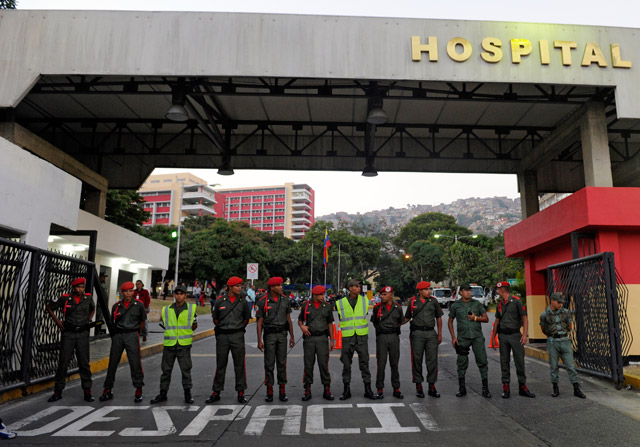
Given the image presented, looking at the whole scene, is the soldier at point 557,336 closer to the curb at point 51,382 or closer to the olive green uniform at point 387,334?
the olive green uniform at point 387,334

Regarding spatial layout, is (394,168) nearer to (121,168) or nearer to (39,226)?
(121,168)

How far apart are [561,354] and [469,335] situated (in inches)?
63.2

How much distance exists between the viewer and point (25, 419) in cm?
644

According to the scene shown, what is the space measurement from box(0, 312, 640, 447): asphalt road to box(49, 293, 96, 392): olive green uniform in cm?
41

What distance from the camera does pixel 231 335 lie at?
7637 mm

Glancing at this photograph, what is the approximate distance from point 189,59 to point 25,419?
7914 mm

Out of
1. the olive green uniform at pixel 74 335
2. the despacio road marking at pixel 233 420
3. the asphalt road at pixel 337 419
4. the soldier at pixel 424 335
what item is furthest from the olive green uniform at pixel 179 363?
the soldier at pixel 424 335

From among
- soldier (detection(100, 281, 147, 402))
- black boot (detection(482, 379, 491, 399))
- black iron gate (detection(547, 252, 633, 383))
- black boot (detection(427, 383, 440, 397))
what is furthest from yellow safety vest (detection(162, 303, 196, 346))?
black iron gate (detection(547, 252, 633, 383))

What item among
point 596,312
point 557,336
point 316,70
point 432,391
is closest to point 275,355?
point 432,391

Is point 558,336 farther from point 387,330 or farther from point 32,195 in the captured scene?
point 32,195

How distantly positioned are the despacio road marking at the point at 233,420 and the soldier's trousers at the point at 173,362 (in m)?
0.40

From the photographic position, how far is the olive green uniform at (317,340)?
7672mm

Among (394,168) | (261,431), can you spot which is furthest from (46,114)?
(261,431)

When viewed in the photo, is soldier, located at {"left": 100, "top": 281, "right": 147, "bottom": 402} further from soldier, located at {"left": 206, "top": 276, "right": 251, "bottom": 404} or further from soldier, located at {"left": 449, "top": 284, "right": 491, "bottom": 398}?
soldier, located at {"left": 449, "top": 284, "right": 491, "bottom": 398}
